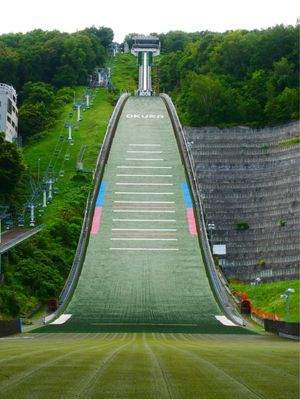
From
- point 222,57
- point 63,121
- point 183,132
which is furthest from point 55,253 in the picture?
point 222,57

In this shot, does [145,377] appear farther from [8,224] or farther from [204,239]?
[8,224]

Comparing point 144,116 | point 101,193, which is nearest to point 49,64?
point 144,116

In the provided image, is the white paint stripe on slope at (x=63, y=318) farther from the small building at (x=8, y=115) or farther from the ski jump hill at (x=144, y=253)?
the small building at (x=8, y=115)

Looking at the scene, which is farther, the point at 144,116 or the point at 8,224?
the point at 144,116

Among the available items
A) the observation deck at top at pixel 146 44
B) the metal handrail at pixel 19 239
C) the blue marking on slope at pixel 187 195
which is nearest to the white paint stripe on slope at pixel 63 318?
the metal handrail at pixel 19 239

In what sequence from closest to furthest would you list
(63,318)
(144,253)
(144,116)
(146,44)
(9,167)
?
(63,318) → (144,253) → (9,167) → (144,116) → (146,44)

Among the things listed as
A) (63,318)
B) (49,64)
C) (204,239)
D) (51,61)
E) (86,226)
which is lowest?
(63,318)
